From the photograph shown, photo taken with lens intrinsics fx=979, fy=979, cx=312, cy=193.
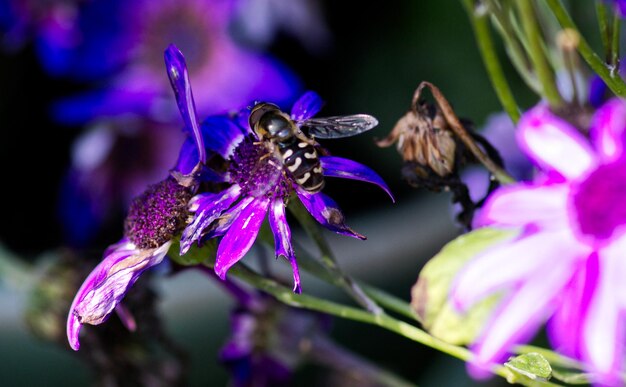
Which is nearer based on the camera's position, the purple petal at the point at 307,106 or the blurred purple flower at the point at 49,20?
the purple petal at the point at 307,106

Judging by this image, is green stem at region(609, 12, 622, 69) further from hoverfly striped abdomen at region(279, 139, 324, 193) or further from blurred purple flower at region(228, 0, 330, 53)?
blurred purple flower at region(228, 0, 330, 53)

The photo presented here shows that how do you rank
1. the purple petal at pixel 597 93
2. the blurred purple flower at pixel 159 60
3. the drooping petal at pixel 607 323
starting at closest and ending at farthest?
the drooping petal at pixel 607 323 < the purple petal at pixel 597 93 < the blurred purple flower at pixel 159 60

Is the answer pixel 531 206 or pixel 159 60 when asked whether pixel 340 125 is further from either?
pixel 159 60

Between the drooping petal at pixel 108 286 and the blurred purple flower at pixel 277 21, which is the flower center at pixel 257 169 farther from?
the blurred purple flower at pixel 277 21

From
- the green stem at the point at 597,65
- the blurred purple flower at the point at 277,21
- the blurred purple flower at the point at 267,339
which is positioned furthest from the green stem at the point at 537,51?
the blurred purple flower at the point at 277,21

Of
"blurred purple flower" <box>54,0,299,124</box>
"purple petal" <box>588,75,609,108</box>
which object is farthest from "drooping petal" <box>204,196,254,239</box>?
"blurred purple flower" <box>54,0,299,124</box>

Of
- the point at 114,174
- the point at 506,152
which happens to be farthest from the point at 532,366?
the point at 114,174

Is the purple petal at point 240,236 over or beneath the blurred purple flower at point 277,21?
over
